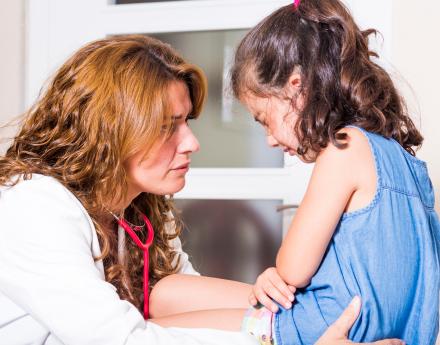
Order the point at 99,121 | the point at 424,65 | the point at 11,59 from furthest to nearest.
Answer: the point at 11,59
the point at 424,65
the point at 99,121

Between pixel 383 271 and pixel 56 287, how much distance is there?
23.4 inches

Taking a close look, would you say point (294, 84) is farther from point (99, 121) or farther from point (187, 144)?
point (99, 121)

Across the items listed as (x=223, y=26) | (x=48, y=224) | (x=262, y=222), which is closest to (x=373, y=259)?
(x=48, y=224)

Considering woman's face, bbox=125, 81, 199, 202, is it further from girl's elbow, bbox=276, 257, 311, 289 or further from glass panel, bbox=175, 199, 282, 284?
glass panel, bbox=175, 199, 282, 284

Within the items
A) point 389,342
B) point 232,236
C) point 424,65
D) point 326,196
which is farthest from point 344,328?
point 232,236

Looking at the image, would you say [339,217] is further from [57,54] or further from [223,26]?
[57,54]

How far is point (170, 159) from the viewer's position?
4.79 ft

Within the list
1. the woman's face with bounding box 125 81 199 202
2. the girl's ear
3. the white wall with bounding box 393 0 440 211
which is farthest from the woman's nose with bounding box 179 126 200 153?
the white wall with bounding box 393 0 440 211

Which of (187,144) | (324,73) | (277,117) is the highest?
(324,73)

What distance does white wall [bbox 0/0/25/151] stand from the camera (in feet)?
8.14

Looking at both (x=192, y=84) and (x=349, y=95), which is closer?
(x=349, y=95)

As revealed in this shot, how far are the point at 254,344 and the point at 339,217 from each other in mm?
290

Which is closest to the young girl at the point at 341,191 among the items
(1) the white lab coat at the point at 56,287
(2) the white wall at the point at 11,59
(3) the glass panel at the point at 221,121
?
(1) the white lab coat at the point at 56,287

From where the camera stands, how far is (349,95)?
1256mm
